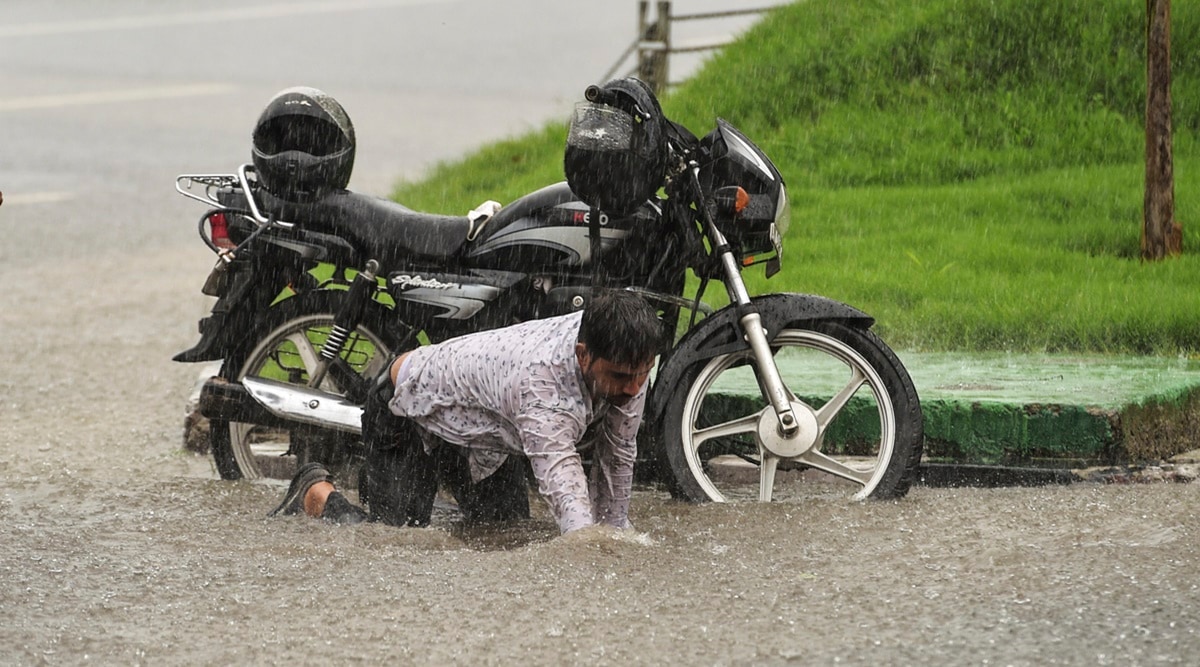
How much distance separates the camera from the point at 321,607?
4727 millimetres

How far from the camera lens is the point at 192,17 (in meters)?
21.2

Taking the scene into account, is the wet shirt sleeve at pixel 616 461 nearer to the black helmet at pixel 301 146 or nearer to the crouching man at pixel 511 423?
the crouching man at pixel 511 423

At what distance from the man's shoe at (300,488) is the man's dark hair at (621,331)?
1419 millimetres

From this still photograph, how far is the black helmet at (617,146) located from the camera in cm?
585

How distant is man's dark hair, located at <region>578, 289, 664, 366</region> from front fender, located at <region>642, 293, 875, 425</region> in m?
0.92

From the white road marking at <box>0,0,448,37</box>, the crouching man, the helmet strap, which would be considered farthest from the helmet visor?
the white road marking at <box>0,0,448,37</box>

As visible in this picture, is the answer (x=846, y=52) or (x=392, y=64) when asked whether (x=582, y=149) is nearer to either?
(x=846, y=52)

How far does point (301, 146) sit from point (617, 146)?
54.8 inches

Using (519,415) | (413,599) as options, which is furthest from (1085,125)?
(413,599)

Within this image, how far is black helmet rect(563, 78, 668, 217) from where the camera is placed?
230 inches

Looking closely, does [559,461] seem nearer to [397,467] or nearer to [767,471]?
[397,467]

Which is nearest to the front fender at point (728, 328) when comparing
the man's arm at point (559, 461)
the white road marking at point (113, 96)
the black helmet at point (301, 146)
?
the man's arm at point (559, 461)

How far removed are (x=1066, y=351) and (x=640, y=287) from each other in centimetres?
259

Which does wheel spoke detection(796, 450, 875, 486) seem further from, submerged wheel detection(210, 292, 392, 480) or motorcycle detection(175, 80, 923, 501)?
submerged wheel detection(210, 292, 392, 480)
